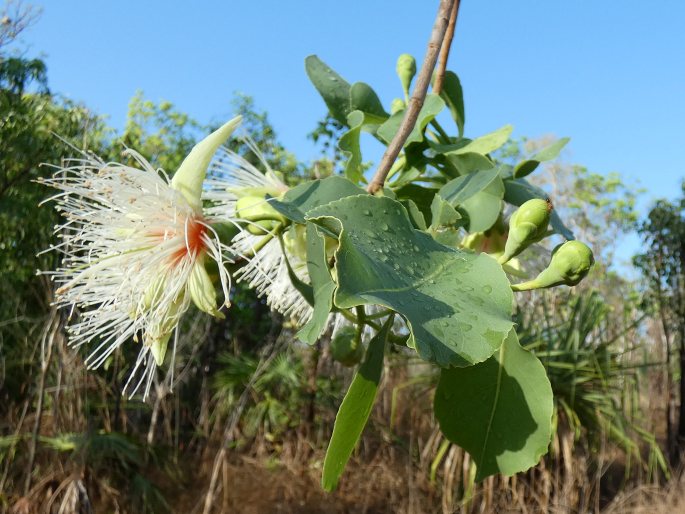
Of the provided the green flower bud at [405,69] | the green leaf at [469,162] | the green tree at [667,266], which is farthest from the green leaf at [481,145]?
the green tree at [667,266]

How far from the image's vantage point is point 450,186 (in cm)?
44

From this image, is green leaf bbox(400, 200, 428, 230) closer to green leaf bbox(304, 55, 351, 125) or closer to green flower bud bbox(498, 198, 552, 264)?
green flower bud bbox(498, 198, 552, 264)

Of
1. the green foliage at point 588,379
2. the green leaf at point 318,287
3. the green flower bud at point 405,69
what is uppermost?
the green foliage at point 588,379

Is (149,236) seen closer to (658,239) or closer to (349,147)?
(349,147)

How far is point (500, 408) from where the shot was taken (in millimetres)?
394

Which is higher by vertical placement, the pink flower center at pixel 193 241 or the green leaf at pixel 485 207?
the green leaf at pixel 485 207

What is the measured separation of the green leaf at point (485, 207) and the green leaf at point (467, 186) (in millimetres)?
18

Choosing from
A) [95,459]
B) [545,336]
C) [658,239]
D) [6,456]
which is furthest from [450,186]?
[658,239]

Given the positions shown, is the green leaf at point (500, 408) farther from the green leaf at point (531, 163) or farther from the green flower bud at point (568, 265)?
the green leaf at point (531, 163)

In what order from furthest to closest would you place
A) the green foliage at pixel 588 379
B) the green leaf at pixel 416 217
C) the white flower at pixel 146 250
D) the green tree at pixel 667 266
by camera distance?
1. the green tree at pixel 667 266
2. the green foliage at pixel 588 379
3. the white flower at pixel 146 250
4. the green leaf at pixel 416 217

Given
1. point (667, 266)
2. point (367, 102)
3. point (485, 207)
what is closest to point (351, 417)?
point (485, 207)

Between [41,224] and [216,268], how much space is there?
3.80 meters

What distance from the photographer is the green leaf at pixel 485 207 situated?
46cm

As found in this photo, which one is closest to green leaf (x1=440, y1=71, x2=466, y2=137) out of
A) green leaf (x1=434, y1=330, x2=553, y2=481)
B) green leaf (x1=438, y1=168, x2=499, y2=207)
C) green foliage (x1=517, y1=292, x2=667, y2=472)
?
green leaf (x1=438, y1=168, x2=499, y2=207)
